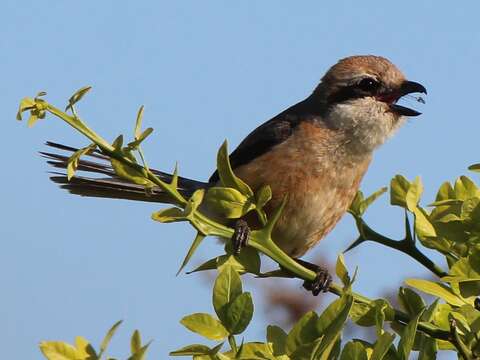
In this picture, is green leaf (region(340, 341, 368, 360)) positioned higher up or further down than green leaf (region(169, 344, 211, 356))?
further down

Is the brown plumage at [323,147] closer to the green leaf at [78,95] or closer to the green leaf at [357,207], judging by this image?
the green leaf at [357,207]

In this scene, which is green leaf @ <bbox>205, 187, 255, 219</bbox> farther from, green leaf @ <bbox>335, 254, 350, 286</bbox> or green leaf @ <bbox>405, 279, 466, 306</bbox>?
green leaf @ <bbox>405, 279, 466, 306</bbox>

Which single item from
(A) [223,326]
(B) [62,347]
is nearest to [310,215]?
(A) [223,326]

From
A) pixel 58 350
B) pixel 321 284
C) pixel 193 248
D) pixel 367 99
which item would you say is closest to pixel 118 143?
pixel 193 248

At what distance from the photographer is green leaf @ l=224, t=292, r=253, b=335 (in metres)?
1.90

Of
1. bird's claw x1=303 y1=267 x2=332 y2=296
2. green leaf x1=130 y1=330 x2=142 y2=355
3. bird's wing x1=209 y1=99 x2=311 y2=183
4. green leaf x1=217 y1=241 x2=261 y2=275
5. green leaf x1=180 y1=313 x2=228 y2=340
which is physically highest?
Answer: bird's wing x1=209 y1=99 x2=311 y2=183

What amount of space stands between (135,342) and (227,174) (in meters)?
0.67

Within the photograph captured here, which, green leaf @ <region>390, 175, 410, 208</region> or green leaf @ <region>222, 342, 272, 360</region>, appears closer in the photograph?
green leaf @ <region>222, 342, 272, 360</region>

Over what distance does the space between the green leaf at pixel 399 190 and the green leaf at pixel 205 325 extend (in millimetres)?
944

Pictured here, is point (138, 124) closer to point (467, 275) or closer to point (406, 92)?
point (467, 275)

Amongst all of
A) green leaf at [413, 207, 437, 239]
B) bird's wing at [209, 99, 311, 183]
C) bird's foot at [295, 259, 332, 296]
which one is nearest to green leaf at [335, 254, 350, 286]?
green leaf at [413, 207, 437, 239]

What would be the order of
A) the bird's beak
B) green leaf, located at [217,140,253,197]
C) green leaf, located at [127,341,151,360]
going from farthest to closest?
the bird's beak < green leaf, located at [217,140,253,197] < green leaf, located at [127,341,151,360]

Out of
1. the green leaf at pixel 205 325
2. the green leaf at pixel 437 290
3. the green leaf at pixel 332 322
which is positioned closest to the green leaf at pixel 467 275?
the green leaf at pixel 437 290

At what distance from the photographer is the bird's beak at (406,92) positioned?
15.4 feet
